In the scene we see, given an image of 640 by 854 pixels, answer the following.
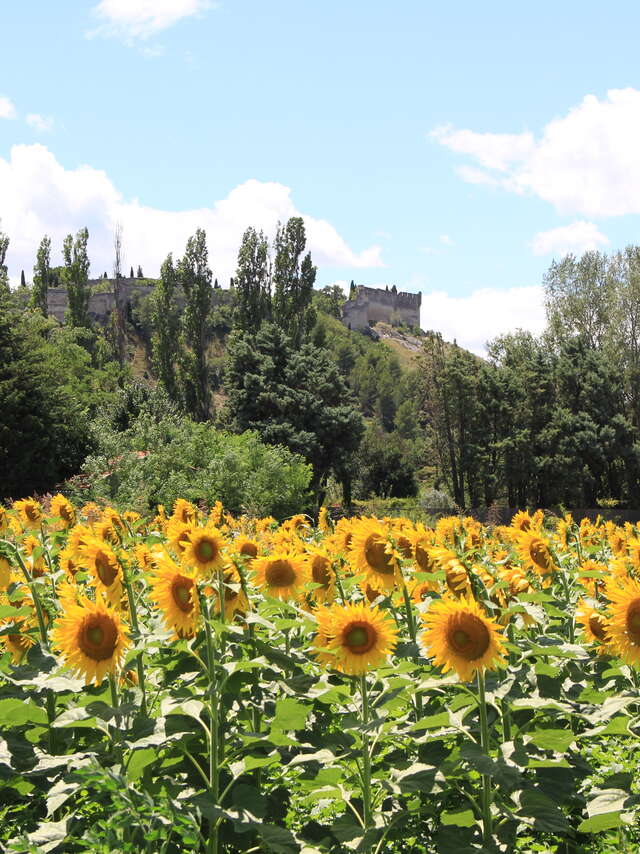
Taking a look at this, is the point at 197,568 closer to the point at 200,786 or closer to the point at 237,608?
the point at 237,608

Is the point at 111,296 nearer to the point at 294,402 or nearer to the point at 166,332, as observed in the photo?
the point at 166,332

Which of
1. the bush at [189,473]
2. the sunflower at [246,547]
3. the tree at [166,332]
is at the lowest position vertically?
the bush at [189,473]

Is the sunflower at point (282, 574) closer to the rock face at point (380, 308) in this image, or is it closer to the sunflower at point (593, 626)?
the sunflower at point (593, 626)

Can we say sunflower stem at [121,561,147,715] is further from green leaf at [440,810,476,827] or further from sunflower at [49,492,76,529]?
sunflower at [49,492,76,529]

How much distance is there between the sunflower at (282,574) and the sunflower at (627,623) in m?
→ 1.24

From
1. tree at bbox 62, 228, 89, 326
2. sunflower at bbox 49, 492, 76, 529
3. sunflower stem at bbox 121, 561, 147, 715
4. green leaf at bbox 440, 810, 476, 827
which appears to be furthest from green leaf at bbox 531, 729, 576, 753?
tree at bbox 62, 228, 89, 326

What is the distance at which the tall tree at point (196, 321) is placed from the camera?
46625 mm

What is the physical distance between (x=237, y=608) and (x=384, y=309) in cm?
14025

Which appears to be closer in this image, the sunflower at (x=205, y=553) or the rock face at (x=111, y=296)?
the sunflower at (x=205, y=553)

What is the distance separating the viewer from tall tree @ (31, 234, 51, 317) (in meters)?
62.3

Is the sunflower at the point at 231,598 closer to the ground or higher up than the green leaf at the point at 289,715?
higher up

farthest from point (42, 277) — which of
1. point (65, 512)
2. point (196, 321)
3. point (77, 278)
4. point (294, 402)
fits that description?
point (65, 512)

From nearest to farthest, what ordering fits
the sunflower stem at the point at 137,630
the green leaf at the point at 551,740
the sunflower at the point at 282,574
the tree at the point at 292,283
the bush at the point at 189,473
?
the green leaf at the point at 551,740 < the sunflower stem at the point at 137,630 < the sunflower at the point at 282,574 < the bush at the point at 189,473 < the tree at the point at 292,283

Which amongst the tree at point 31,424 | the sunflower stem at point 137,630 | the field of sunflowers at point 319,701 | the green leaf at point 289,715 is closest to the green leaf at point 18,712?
the field of sunflowers at point 319,701
